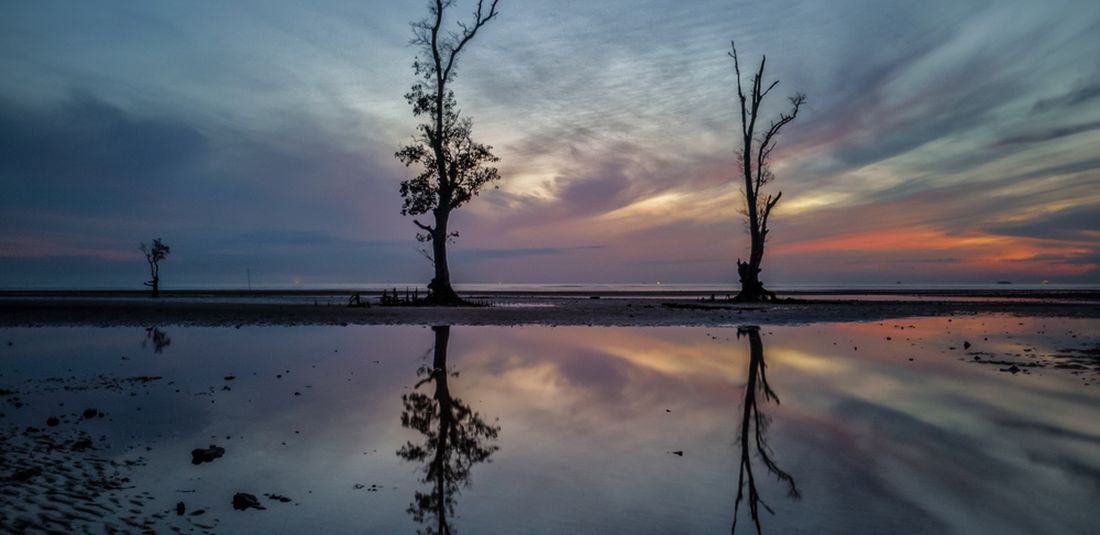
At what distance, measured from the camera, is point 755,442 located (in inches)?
249

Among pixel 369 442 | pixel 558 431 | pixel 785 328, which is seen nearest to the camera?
pixel 369 442

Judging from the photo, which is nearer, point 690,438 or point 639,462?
point 639,462

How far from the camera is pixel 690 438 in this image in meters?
6.53

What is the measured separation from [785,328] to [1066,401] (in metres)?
13.6

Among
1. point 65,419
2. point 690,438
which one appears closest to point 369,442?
point 690,438

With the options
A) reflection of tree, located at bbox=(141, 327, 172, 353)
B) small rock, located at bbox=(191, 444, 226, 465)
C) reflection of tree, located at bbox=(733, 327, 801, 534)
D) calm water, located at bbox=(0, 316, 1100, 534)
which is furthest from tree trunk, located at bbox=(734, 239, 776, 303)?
small rock, located at bbox=(191, 444, 226, 465)

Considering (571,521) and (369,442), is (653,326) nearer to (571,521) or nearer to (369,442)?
(369,442)

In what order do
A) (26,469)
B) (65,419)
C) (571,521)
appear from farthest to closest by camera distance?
(65,419) < (26,469) < (571,521)

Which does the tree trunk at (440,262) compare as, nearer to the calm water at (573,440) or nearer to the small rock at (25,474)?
the calm water at (573,440)

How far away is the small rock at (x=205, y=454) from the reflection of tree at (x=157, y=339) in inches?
449

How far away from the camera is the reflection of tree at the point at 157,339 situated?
16.2 meters

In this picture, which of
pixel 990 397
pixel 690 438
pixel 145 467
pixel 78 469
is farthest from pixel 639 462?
pixel 990 397

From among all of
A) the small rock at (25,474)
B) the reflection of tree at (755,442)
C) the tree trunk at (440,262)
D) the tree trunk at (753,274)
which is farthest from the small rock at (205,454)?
the tree trunk at (753,274)

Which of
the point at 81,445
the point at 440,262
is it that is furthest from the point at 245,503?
the point at 440,262
